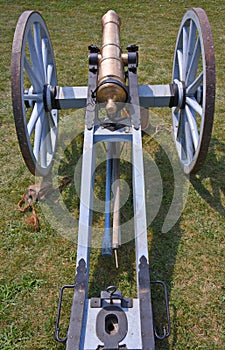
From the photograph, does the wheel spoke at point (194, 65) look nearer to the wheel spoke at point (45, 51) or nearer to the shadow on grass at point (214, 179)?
the shadow on grass at point (214, 179)

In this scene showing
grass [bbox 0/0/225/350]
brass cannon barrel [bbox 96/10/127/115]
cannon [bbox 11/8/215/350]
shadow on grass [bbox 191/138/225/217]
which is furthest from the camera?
shadow on grass [bbox 191/138/225/217]

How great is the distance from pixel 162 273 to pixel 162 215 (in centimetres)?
54

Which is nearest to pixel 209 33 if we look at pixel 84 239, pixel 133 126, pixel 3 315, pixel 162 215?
pixel 133 126

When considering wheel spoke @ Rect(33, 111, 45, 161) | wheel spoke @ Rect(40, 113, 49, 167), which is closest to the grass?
wheel spoke @ Rect(40, 113, 49, 167)

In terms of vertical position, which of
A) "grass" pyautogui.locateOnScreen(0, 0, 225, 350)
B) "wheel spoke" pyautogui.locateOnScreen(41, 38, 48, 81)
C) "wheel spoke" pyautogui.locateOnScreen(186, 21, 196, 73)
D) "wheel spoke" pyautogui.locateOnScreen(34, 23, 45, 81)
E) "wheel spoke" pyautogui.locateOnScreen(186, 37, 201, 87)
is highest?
"wheel spoke" pyautogui.locateOnScreen(41, 38, 48, 81)

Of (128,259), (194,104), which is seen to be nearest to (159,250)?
(128,259)

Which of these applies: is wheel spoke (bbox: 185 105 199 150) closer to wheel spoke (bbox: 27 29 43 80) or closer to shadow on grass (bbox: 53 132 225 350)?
shadow on grass (bbox: 53 132 225 350)

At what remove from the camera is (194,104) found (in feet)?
9.48

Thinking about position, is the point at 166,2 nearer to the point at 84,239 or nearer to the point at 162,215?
the point at 162,215

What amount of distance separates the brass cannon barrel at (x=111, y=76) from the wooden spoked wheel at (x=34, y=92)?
1.61 feet

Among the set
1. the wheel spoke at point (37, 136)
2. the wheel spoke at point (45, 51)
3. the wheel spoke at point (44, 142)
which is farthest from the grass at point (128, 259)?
the wheel spoke at point (45, 51)

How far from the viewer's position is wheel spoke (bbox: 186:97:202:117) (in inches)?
110

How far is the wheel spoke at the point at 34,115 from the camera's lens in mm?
2779

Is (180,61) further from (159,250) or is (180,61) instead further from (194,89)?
(159,250)
